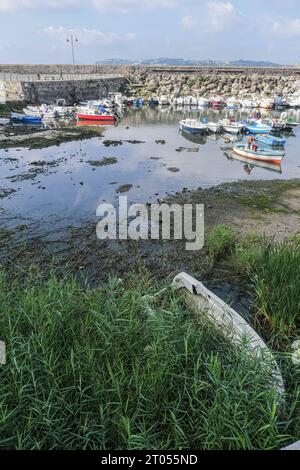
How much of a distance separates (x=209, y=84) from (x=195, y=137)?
34.7 m

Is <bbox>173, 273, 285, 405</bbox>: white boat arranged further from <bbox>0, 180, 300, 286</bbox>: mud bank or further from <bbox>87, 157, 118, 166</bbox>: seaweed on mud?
<bbox>87, 157, 118, 166</bbox>: seaweed on mud

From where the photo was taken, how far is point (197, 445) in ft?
11.7

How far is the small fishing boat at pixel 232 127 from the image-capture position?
29.1m

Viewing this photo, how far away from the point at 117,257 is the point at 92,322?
17.2ft

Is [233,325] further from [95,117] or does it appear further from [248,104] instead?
[248,104]

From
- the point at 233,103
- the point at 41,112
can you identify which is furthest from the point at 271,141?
the point at 233,103

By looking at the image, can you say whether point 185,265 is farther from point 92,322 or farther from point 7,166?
point 7,166

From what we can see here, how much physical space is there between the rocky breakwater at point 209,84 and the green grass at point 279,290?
174 ft

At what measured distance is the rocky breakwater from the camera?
5666cm

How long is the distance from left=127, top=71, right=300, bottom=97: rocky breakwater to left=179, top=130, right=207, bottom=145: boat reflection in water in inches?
1051

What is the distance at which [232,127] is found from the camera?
29.3 metres

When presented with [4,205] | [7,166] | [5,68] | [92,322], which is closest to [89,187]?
[4,205]

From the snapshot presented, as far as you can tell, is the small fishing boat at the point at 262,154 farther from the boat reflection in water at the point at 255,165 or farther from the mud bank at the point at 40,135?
the mud bank at the point at 40,135

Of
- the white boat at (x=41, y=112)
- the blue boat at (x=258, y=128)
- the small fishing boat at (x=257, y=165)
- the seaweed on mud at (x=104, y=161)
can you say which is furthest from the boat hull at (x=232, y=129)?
the white boat at (x=41, y=112)
